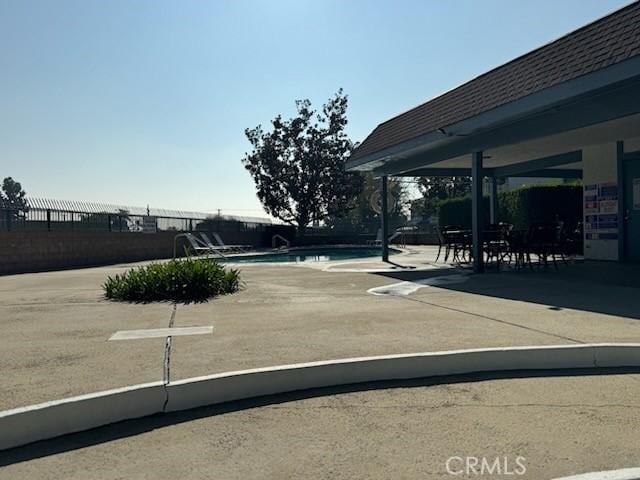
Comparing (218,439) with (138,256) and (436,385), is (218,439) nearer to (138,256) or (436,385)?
(436,385)

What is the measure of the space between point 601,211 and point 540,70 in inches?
268

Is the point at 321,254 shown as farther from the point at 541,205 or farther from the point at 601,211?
the point at 601,211

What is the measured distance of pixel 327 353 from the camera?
5074 mm

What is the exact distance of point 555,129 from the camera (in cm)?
1038

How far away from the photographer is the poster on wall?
14625mm

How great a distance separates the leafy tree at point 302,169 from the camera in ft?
106

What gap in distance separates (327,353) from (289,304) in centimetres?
344

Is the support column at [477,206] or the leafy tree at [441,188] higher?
the leafy tree at [441,188]

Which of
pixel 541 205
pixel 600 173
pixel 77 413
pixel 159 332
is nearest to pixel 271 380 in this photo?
pixel 77 413

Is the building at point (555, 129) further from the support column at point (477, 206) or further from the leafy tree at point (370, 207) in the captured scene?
the leafy tree at point (370, 207)

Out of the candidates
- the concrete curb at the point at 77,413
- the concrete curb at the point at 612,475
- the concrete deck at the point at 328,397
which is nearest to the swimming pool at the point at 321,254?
the concrete deck at the point at 328,397

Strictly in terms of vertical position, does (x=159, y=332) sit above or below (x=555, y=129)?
below

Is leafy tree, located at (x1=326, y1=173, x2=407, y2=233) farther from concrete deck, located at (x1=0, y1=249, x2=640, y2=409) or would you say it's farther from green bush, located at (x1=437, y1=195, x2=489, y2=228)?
concrete deck, located at (x1=0, y1=249, x2=640, y2=409)

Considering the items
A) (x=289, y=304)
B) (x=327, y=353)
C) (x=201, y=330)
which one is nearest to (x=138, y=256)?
(x=289, y=304)
